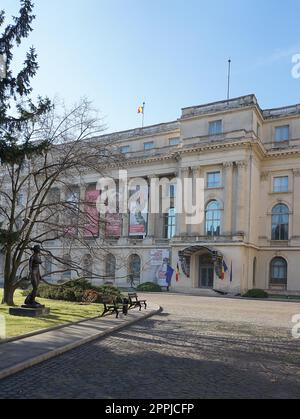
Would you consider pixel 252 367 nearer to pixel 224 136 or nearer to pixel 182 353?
pixel 182 353

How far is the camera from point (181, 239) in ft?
176

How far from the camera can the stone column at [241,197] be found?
5028cm

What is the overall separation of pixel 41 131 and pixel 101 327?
11.1 metres

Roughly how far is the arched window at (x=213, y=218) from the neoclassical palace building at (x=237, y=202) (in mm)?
119

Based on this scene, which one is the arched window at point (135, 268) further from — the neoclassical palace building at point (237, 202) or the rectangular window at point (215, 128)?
the rectangular window at point (215, 128)

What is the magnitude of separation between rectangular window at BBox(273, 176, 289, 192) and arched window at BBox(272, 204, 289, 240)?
194 cm

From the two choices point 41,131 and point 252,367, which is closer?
point 252,367

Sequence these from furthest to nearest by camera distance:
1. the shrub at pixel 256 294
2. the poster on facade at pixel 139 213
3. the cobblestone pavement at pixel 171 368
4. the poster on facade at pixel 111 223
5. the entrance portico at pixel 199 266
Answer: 1. the poster on facade at pixel 139 213
2. the entrance portico at pixel 199 266
3. the shrub at pixel 256 294
4. the poster on facade at pixel 111 223
5. the cobblestone pavement at pixel 171 368

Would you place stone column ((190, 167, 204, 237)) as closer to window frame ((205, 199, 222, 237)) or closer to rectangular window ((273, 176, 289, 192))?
window frame ((205, 199, 222, 237))

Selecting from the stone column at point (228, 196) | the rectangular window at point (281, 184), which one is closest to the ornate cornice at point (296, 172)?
the rectangular window at point (281, 184)

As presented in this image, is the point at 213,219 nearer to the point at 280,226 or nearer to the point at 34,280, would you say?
the point at 280,226

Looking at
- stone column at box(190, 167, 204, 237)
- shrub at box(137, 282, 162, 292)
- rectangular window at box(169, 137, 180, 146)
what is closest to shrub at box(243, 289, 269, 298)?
stone column at box(190, 167, 204, 237)
